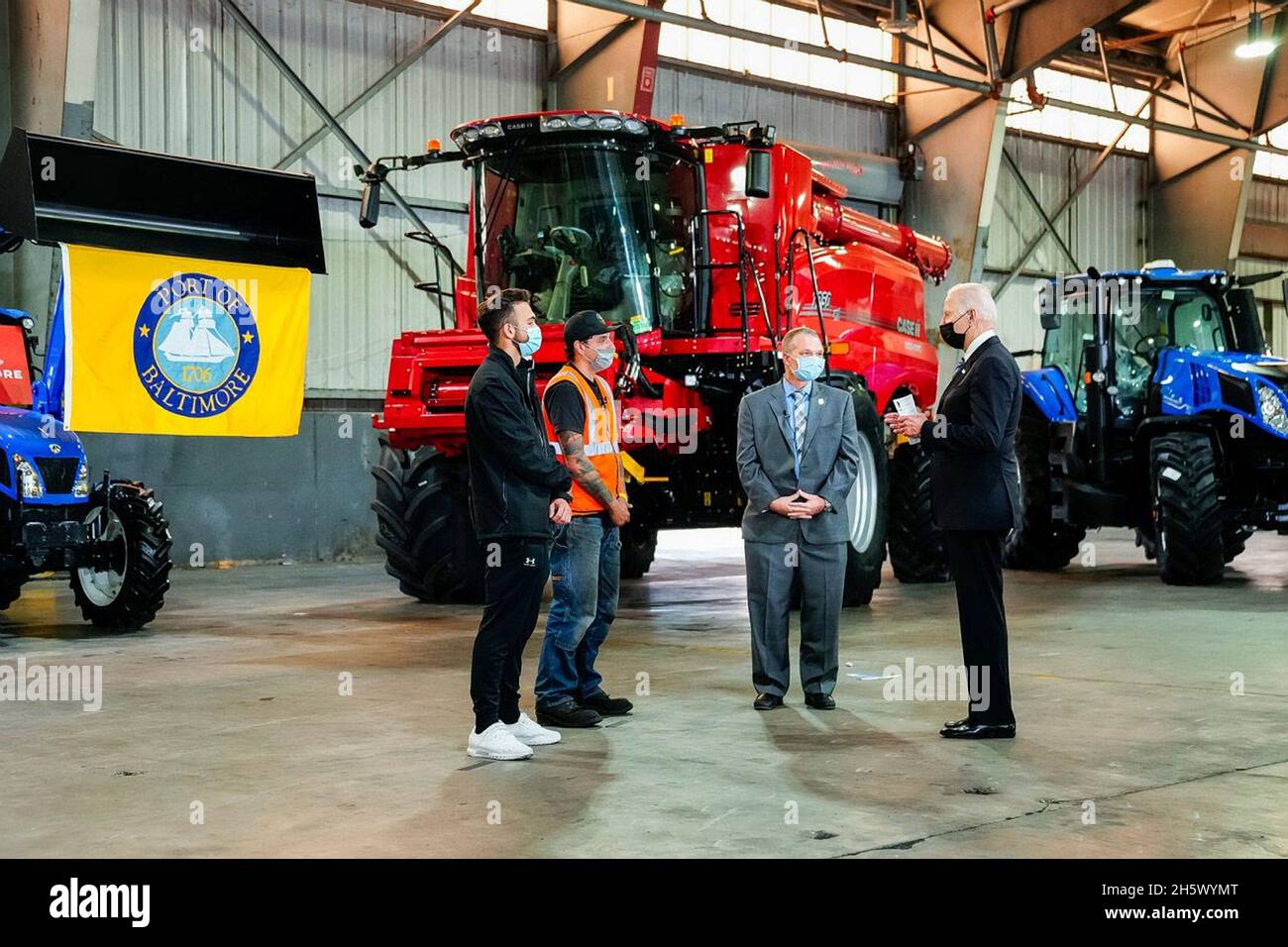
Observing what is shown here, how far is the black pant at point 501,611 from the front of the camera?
5.61 m

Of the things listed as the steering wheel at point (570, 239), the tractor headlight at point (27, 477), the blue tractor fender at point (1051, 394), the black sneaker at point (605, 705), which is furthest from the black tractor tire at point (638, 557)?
the black sneaker at point (605, 705)

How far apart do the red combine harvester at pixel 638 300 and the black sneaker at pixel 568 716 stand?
10.6 ft

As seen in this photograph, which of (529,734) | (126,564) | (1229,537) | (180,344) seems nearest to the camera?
(529,734)

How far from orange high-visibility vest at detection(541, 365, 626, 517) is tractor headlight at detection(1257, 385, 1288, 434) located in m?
7.13

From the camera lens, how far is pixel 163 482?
48.9 ft

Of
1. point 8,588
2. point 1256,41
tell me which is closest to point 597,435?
point 8,588

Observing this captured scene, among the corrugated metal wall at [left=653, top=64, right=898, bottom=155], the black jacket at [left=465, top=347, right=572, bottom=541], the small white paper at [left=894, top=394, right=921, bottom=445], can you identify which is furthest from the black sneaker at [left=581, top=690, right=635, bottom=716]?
the corrugated metal wall at [left=653, top=64, right=898, bottom=155]

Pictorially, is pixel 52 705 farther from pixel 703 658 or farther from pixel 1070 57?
pixel 1070 57

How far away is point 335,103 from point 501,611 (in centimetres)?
1199

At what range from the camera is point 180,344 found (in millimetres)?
11609

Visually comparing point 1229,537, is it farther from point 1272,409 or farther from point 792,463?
point 792,463

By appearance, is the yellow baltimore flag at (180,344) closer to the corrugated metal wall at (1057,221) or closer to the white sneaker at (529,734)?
the white sneaker at (529,734)
